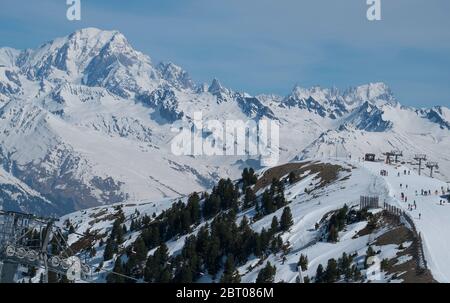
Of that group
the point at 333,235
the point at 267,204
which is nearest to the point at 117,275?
the point at 333,235

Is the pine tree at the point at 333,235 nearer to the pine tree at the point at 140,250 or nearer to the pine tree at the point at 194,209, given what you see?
the pine tree at the point at 140,250

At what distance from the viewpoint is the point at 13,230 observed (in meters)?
65.2

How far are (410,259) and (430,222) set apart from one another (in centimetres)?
2264

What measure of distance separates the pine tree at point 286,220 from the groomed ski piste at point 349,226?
110 centimetres

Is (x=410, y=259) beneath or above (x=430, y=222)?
beneath

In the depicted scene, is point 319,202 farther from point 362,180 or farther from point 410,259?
point 410,259

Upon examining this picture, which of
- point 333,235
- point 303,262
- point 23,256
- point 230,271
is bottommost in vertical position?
point 23,256

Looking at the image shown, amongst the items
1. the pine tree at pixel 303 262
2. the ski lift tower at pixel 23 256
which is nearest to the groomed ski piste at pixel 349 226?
the pine tree at pixel 303 262

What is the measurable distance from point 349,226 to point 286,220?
1783 centimetres

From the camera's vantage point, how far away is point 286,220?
146 m

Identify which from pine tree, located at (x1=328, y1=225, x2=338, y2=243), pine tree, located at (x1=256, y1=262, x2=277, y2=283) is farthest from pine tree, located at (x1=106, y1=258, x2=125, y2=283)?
pine tree, located at (x1=328, y1=225, x2=338, y2=243)

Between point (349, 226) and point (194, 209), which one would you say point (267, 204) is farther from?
point (349, 226)
